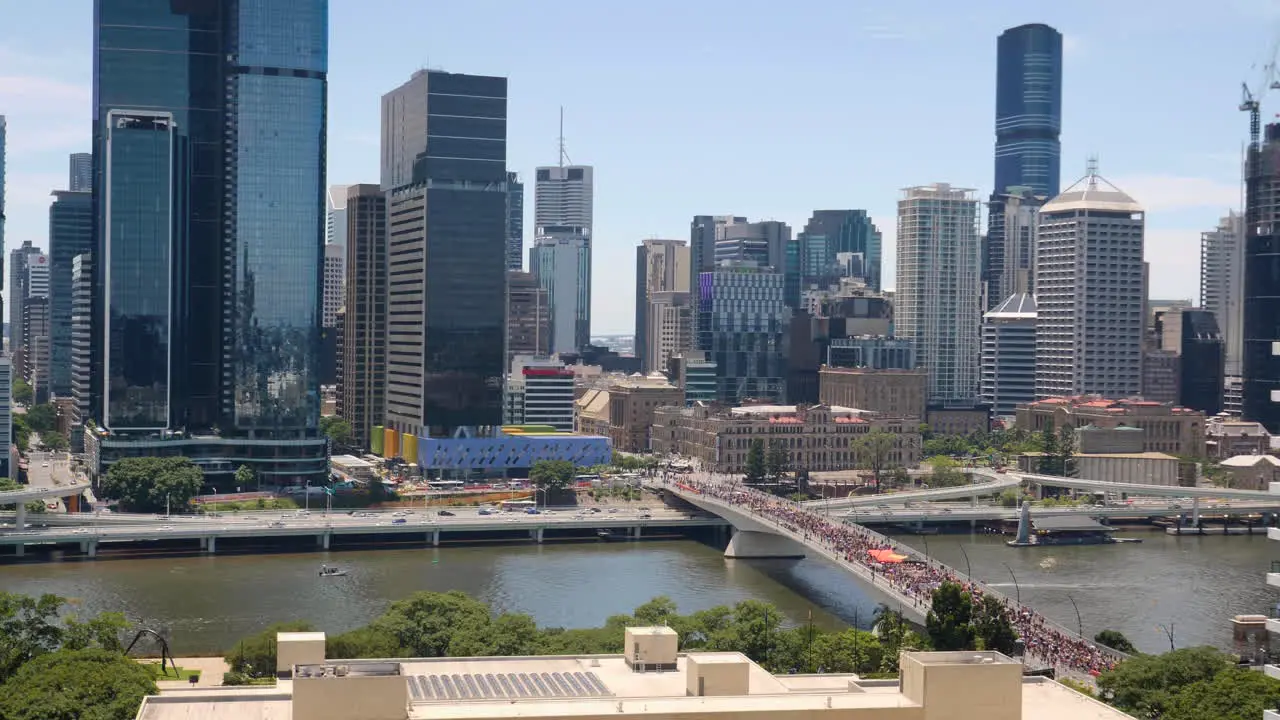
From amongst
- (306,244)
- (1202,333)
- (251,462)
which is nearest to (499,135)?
(306,244)

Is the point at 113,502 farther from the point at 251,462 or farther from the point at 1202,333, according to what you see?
the point at 1202,333

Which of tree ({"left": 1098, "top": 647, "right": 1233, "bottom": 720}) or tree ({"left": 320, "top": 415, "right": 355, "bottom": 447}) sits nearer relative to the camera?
tree ({"left": 1098, "top": 647, "right": 1233, "bottom": 720})

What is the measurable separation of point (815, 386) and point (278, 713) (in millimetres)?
149616

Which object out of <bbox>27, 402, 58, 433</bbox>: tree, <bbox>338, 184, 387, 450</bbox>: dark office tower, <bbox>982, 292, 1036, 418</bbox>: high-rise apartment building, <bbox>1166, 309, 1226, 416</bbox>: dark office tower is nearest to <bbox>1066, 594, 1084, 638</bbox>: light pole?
<bbox>338, 184, 387, 450</bbox>: dark office tower

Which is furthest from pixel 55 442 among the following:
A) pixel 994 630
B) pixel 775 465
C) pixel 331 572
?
pixel 994 630

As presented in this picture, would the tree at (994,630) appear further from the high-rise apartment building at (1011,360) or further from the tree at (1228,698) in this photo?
the high-rise apartment building at (1011,360)

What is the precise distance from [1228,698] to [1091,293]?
129605 millimetres

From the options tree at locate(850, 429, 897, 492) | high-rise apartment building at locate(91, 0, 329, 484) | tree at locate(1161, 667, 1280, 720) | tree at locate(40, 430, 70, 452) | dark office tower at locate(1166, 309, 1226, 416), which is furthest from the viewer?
dark office tower at locate(1166, 309, 1226, 416)

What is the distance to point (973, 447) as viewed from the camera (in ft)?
487

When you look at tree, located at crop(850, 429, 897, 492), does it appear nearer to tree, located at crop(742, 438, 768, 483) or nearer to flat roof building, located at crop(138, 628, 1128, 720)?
tree, located at crop(742, 438, 768, 483)

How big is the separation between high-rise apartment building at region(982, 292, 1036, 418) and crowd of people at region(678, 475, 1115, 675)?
7277 cm

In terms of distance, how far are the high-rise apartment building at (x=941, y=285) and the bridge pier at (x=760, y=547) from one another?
98.0 meters

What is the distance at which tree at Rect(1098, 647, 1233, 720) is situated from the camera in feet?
138

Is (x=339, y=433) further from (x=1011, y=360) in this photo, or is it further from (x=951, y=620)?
(x=951, y=620)
